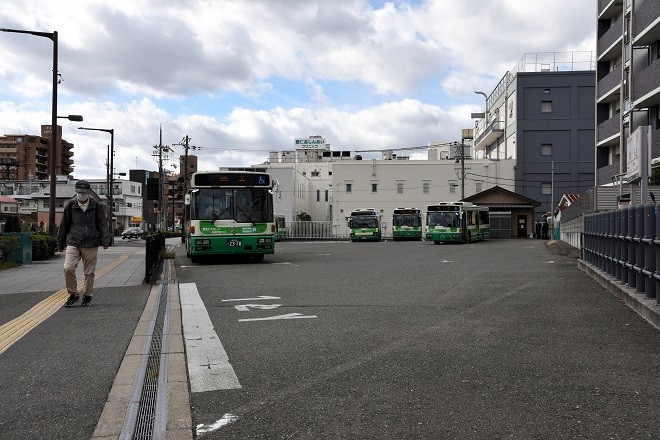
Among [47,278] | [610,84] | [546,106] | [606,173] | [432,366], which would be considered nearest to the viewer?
[432,366]

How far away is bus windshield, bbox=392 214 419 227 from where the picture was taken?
5359 cm

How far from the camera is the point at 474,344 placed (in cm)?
646

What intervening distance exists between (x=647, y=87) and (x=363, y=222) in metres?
27.3

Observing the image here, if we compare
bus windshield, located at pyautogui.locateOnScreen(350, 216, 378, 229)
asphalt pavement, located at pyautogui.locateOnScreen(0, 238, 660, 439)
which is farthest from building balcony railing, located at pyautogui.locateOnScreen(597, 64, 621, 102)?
asphalt pavement, located at pyautogui.locateOnScreen(0, 238, 660, 439)

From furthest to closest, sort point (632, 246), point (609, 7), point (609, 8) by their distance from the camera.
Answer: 1. point (609, 8)
2. point (609, 7)
3. point (632, 246)

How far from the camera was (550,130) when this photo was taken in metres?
66.7

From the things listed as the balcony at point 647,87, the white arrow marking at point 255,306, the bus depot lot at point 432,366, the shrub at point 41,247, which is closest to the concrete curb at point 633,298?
the bus depot lot at point 432,366

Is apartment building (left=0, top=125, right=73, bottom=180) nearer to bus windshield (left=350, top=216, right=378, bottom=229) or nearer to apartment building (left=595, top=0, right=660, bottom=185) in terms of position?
bus windshield (left=350, top=216, right=378, bottom=229)

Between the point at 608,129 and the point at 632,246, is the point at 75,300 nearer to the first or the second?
the point at 632,246

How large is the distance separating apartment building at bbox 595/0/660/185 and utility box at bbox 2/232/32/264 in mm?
21741

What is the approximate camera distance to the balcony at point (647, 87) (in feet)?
94.6

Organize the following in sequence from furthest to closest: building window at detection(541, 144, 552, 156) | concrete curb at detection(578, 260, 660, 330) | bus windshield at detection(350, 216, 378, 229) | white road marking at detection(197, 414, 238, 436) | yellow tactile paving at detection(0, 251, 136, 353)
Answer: building window at detection(541, 144, 552, 156)
bus windshield at detection(350, 216, 378, 229)
concrete curb at detection(578, 260, 660, 330)
yellow tactile paving at detection(0, 251, 136, 353)
white road marking at detection(197, 414, 238, 436)

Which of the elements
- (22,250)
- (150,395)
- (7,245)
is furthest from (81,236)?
(22,250)

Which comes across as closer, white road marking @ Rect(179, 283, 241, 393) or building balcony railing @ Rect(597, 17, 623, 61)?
white road marking @ Rect(179, 283, 241, 393)
